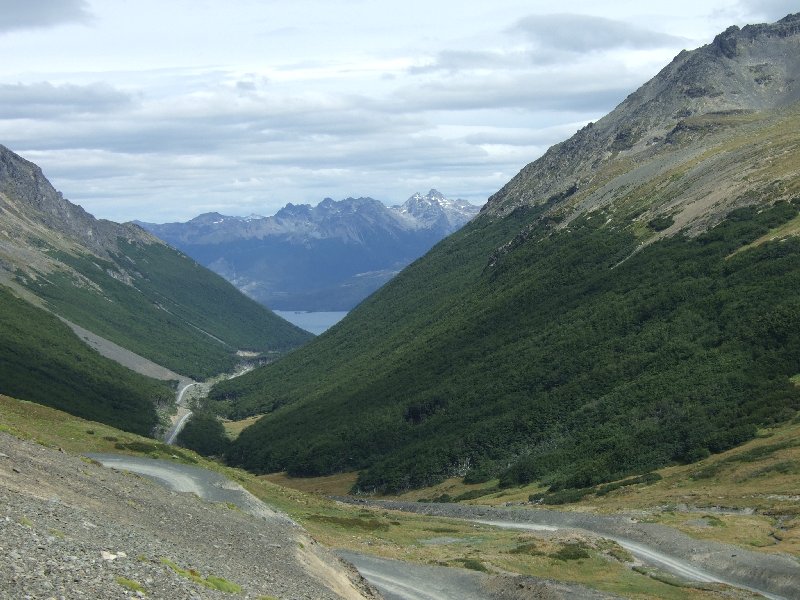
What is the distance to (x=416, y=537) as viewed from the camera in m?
72.9

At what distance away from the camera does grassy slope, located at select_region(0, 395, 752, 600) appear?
195 feet

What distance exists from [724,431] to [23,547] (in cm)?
9737

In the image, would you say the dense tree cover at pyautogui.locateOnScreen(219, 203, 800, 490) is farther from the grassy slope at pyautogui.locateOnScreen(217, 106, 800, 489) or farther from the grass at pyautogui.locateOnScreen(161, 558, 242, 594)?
the grass at pyautogui.locateOnScreen(161, 558, 242, 594)

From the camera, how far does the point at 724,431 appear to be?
112188 millimetres

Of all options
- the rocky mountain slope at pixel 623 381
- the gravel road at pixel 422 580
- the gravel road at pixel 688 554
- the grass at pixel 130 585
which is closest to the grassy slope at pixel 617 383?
the rocky mountain slope at pixel 623 381

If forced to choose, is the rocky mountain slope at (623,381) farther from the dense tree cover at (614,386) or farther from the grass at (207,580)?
the grass at (207,580)

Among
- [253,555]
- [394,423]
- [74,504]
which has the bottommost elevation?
[394,423]

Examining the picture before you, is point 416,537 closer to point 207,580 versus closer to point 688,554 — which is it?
point 688,554

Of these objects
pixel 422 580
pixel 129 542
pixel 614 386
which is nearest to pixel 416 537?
pixel 422 580

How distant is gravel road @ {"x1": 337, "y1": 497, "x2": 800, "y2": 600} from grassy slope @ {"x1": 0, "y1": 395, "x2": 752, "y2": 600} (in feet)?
13.5

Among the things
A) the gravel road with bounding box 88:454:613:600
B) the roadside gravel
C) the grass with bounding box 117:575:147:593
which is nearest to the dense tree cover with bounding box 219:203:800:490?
the gravel road with bounding box 88:454:613:600

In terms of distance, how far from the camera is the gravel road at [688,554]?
198ft

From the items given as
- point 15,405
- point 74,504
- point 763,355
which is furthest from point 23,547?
point 763,355

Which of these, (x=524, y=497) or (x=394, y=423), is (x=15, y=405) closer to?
(x=524, y=497)
